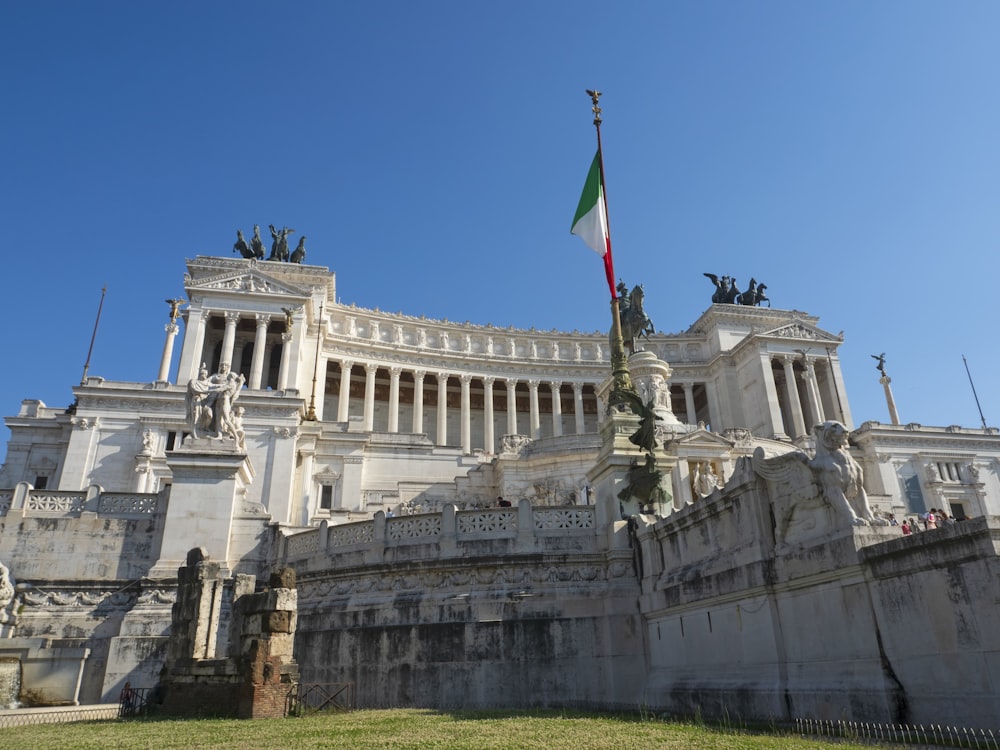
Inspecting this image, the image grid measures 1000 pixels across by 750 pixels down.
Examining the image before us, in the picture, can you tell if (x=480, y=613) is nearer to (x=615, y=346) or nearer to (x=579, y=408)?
(x=615, y=346)

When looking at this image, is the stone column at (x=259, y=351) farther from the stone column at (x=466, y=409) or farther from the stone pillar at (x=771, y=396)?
the stone pillar at (x=771, y=396)

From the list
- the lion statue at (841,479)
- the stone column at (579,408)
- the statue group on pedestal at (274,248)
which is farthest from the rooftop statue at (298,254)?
the lion statue at (841,479)

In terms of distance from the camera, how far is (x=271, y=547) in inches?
866

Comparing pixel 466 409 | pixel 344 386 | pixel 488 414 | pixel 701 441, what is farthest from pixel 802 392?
pixel 344 386

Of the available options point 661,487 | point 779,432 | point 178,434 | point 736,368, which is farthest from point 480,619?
point 736,368

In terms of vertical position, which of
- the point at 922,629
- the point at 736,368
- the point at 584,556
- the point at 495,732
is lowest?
the point at 495,732

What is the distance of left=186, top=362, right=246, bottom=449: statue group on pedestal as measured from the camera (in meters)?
22.9

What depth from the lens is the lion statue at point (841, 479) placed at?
1064 centimetres

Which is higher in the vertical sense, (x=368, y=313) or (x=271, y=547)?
(x=368, y=313)

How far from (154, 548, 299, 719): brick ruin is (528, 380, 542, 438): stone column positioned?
2417 inches

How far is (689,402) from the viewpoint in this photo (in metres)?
78.8

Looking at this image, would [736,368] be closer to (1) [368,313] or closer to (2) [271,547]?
(1) [368,313]

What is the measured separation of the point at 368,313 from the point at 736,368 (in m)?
42.1

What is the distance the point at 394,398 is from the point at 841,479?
6290cm
